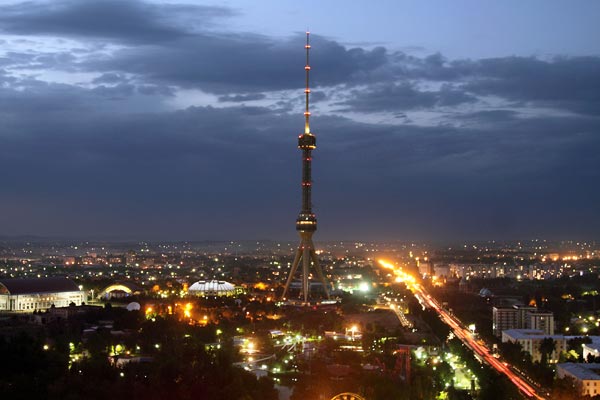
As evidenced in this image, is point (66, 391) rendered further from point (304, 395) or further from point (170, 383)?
point (304, 395)

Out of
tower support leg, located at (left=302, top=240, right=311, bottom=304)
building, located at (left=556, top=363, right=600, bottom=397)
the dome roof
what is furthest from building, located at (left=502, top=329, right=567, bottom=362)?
the dome roof

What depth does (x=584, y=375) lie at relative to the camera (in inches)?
1001

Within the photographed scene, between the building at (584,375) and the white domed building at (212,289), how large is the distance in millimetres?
27002

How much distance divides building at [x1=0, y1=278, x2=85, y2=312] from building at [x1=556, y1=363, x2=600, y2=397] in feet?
81.0

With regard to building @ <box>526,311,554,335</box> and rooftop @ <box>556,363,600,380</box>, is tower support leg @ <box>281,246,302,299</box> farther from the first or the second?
rooftop @ <box>556,363,600,380</box>

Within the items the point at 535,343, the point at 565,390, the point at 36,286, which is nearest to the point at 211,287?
the point at 36,286

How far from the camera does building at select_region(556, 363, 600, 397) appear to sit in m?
24.5

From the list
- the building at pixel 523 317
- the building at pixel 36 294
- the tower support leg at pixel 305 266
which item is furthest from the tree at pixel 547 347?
the building at pixel 36 294

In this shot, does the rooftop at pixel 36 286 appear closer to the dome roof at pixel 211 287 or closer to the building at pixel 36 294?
the building at pixel 36 294

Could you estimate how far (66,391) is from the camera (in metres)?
17.5

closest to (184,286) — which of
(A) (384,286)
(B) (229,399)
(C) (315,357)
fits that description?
(A) (384,286)

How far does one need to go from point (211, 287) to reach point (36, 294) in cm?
1204

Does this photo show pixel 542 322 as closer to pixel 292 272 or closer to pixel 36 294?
pixel 292 272

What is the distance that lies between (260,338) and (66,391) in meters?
15.7
